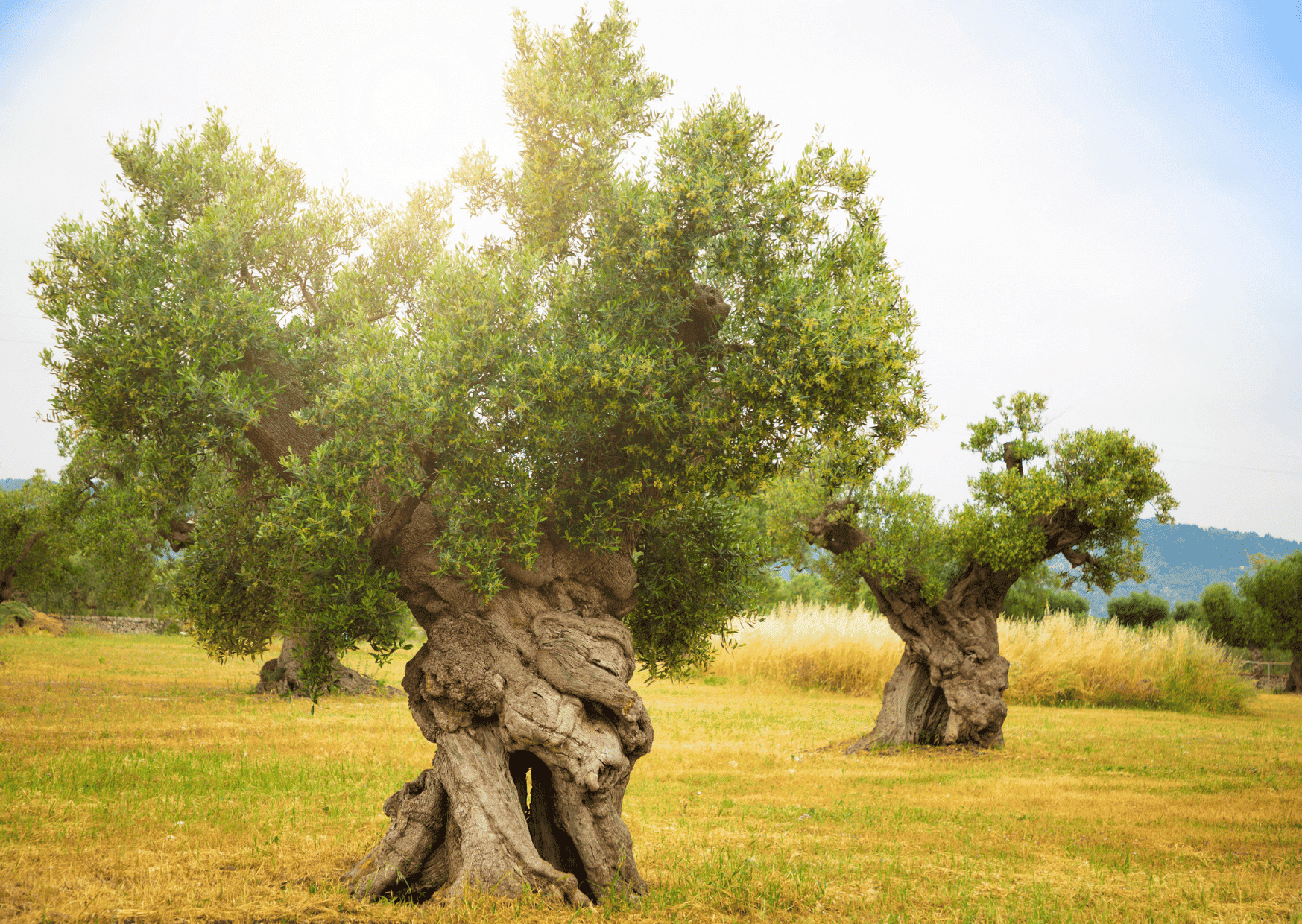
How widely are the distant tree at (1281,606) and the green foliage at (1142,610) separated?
5.86 m

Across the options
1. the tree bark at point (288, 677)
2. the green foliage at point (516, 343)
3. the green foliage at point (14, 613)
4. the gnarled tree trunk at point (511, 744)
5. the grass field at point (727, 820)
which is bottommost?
the green foliage at point (14, 613)

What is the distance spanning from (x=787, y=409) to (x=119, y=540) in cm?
2180

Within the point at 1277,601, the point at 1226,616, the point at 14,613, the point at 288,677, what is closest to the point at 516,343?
the point at 288,677

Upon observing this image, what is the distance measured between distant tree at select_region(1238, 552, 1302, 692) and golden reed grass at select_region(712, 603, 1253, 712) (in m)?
9.84

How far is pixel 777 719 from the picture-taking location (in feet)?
77.5

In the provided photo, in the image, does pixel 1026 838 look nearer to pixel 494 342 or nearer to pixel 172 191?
pixel 494 342

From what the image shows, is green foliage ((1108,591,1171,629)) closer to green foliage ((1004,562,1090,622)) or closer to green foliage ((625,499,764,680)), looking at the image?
green foliage ((1004,562,1090,622))

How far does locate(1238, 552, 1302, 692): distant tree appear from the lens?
3938 cm

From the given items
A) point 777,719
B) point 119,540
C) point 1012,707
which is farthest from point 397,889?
point 1012,707

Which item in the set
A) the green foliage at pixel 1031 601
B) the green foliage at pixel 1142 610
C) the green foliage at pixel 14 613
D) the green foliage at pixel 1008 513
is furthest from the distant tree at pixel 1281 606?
the green foliage at pixel 14 613

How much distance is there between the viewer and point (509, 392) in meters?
7.25

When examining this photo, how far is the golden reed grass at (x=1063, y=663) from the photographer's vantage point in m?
29.6

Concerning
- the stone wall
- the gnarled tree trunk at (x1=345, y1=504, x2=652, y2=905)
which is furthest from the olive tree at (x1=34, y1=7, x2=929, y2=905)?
the stone wall

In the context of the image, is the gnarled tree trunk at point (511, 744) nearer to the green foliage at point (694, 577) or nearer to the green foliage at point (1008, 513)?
the green foliage at point (694, 577)
